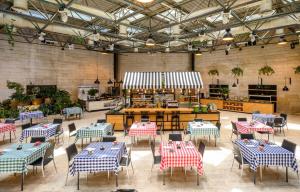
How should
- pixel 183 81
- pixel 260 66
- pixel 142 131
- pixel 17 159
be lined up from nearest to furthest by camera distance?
pixel 17 159 → pixel 142 131 → pixel 183 81 → pixel 260 66

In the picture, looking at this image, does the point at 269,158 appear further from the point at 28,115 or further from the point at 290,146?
→ the point at 28,115

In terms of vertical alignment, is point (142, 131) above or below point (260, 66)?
below

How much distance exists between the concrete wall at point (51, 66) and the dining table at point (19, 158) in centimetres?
1051

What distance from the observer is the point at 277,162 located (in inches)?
202

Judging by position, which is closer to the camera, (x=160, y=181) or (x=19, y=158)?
(x=19, y=158)

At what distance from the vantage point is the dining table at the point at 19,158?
489 cm

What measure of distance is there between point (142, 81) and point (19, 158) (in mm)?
8579

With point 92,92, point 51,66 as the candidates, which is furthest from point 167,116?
point 51,66

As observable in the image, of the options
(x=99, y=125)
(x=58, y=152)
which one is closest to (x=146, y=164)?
(x=99, y=125)

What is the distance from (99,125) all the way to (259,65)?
14338mm

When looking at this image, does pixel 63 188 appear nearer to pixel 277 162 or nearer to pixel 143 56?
pixel 277 162

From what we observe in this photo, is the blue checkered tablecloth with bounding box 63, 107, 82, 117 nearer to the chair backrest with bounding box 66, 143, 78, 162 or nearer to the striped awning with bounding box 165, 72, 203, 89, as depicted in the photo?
the striped awning with bounding box 165, 72, 203, 89

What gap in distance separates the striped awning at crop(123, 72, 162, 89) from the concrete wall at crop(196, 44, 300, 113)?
8889mm

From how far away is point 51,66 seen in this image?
1659cm
